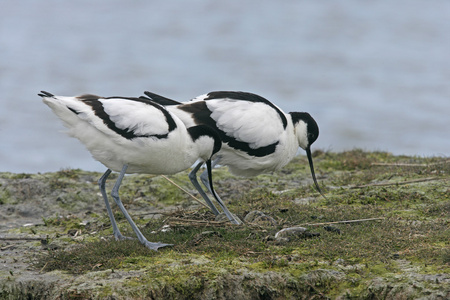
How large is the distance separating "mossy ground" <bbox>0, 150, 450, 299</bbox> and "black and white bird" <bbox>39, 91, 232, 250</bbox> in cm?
59

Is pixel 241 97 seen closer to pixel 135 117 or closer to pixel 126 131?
pixel 135 117

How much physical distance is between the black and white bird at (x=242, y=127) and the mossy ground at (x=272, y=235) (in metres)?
0.50

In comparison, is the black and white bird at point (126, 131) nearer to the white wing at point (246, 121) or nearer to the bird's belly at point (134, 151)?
the bird's belly at point (134, 151)

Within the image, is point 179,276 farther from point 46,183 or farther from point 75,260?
point 46,183

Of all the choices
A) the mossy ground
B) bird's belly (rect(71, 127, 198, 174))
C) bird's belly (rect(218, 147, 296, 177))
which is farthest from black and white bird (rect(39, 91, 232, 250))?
bird's belly (rect(218, 147, 296, 177))

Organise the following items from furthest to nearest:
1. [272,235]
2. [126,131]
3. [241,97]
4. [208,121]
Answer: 1. [241,97]
2. [208,121]
3. [272,235]
4. [126,131]

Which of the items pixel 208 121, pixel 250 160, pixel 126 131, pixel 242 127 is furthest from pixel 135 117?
pixel 250 160

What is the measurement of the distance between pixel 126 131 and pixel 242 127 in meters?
1.78

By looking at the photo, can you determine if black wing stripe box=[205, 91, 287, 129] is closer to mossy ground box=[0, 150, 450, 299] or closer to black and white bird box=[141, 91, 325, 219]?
black and white bird box=[141, 91, 325, 219]

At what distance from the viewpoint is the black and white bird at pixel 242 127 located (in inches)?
279

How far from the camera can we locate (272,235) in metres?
5.90

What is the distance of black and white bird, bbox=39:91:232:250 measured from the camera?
5.71 m

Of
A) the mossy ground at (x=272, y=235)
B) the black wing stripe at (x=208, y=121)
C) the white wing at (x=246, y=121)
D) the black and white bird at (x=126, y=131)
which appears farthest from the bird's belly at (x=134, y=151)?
the white wing at (x=246, y=121)

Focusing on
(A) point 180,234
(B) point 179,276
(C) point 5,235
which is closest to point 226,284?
(B) point 179,276
